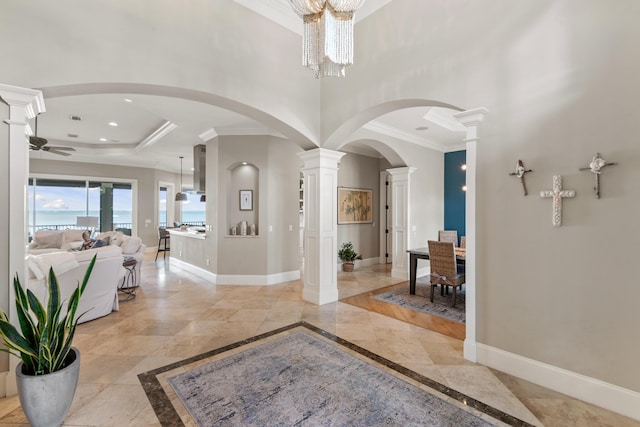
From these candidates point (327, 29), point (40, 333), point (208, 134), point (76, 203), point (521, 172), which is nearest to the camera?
point (40, 333)

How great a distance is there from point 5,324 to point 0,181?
1110 millimetres

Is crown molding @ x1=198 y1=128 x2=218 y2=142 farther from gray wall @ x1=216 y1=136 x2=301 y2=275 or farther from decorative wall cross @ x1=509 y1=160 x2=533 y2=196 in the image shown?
decorative wall cross @ x1=509 y1=160 x2=533 y2=196

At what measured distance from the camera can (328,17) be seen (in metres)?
1.99

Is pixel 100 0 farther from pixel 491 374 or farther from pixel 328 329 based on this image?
pixel 491 374

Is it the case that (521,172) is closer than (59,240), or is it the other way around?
(521,172)

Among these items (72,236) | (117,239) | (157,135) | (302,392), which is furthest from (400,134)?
(72,236)

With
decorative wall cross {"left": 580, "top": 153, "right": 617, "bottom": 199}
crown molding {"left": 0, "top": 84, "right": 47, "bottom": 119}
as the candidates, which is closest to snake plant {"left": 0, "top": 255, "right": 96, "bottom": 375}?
crown molding {"left": 0, "top": 84, "right": 47, "bottom": 119}

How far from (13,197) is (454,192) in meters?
7.25

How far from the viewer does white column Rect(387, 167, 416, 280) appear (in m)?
6.06

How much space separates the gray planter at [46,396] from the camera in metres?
1.70

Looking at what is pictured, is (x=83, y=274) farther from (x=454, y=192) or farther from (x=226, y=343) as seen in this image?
(x=454, y=192)

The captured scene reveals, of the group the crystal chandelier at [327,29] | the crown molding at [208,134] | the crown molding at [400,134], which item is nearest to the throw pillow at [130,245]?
the crown molding at [208,134]

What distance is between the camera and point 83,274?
3.70m

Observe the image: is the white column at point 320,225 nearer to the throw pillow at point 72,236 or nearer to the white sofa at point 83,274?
the white sofa at point 83,274
